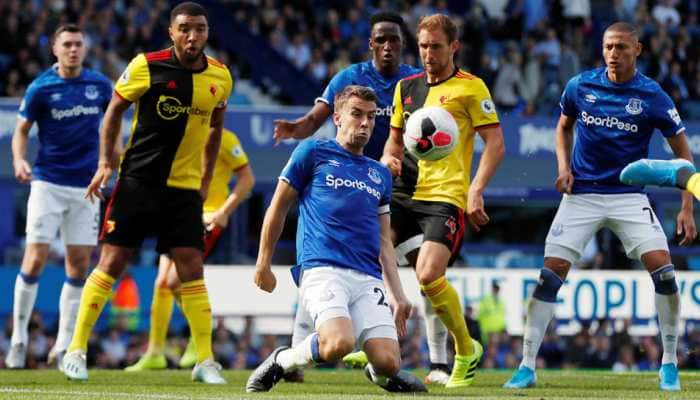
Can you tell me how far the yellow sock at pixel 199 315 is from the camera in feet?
36.6

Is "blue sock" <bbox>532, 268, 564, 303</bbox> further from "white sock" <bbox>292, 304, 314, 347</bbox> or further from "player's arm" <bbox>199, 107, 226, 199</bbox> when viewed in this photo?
"player's arm" <bbox>199, 107, 226, 199</bbox>

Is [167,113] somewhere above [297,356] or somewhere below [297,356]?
above

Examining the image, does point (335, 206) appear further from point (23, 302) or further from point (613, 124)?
point (23, 302)

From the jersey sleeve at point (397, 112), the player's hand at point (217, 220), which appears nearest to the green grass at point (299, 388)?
the player's hand at point (217, 220)

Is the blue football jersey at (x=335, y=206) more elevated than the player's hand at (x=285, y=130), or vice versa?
the player's hand at (x=285, y=130)

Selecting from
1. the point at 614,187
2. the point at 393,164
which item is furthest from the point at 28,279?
the point at 614,187

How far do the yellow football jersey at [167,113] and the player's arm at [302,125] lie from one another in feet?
1.53

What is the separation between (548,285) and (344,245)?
215cm

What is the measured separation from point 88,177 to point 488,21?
16.8 m

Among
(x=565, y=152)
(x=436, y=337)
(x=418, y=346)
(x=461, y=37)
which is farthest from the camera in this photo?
(x=461, y=37)

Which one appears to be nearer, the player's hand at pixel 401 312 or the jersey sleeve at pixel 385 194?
the player's hand at pixel 401 312

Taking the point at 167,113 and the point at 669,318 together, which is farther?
the point at 669,318

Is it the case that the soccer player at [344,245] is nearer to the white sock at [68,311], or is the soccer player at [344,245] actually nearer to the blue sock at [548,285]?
the blue sock at [548,285]

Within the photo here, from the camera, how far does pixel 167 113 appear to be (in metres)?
10.9
